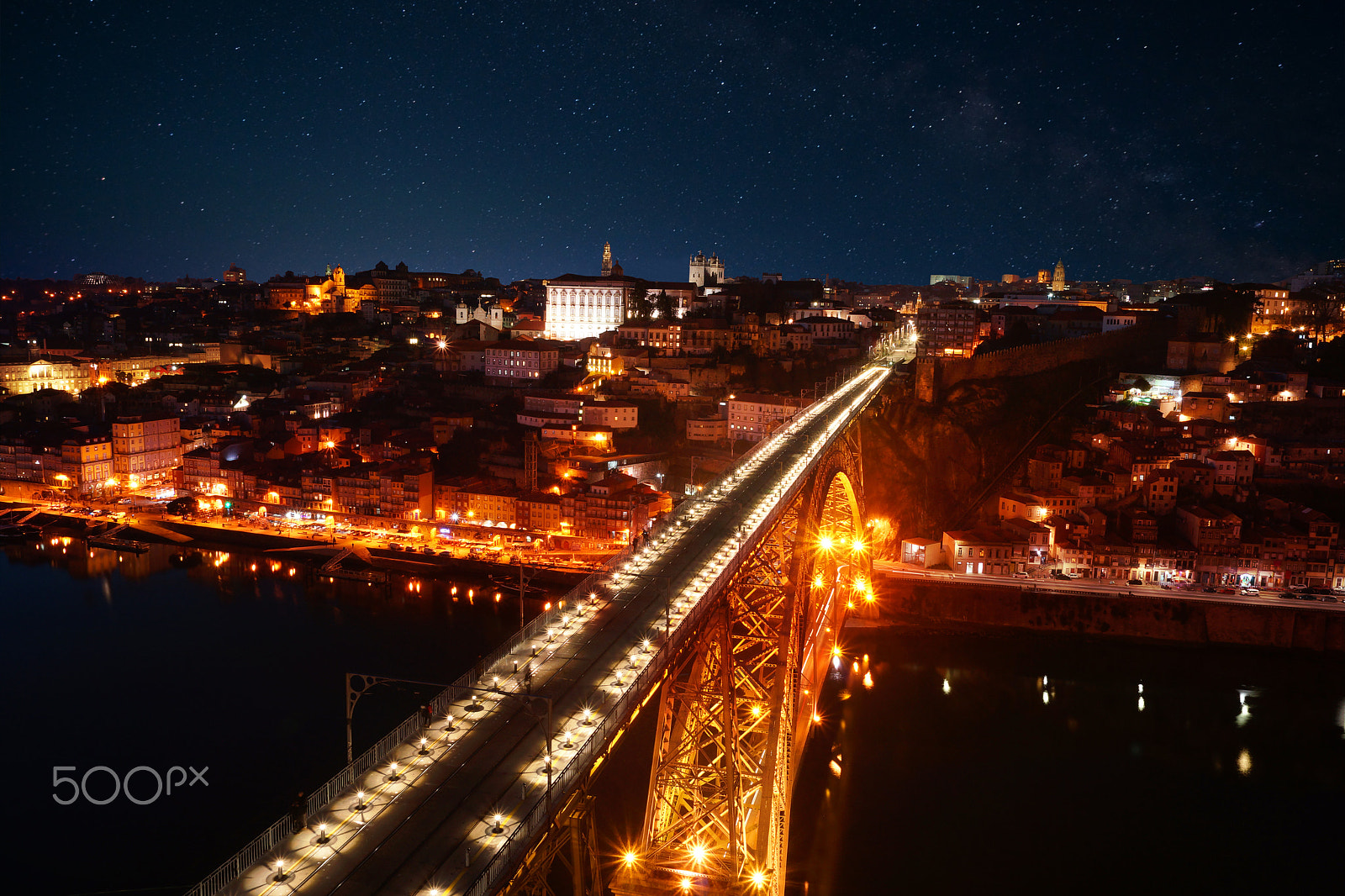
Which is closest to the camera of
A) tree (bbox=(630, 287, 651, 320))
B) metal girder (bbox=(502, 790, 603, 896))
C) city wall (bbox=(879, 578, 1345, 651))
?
metal girder (bbox=(502, 790, 603, 896))

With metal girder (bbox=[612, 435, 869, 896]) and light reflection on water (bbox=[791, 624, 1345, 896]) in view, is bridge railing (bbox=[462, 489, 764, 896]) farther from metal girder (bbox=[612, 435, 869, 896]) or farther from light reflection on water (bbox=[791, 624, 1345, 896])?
light reflection on water (bbox=[791, 624, 1345, 896])

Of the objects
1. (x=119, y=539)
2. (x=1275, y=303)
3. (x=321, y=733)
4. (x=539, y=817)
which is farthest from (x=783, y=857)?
(x=1275, y=303)

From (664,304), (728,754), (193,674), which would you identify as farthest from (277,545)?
(728,754)

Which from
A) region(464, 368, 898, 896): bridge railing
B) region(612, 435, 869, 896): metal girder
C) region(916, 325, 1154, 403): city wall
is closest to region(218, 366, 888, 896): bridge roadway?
region(464, 368, 898, 896): bridge railing

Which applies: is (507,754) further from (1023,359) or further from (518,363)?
(518,363)

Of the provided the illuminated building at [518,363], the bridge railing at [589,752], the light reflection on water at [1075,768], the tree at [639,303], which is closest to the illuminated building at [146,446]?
the illuminated building at [518,363]

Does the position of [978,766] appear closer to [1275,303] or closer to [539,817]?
[539,817]
